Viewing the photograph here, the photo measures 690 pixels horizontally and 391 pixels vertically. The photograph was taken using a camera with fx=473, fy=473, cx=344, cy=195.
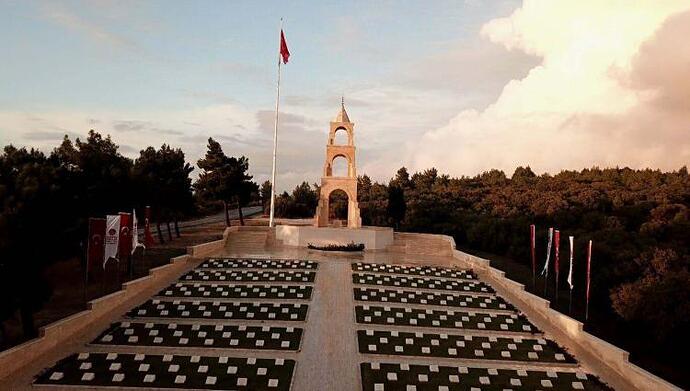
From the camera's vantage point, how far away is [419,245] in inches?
1486

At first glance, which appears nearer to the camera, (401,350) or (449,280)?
(401,350)

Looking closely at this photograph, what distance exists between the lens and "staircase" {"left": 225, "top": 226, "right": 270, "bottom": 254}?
35.3 metres

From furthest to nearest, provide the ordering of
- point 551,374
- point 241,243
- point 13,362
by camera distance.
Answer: point 241,243 → point 551,374 → point 13,362

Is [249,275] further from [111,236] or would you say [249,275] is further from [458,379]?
[458,379]

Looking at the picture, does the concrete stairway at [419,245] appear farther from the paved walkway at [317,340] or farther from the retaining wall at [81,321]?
the retaining wall at [81,321]

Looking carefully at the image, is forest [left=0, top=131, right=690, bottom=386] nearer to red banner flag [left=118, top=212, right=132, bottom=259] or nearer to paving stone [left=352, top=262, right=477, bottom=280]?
red banner flag [left=118, top=212, right=132, bottom=259]

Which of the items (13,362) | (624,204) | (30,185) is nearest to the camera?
(13,362)

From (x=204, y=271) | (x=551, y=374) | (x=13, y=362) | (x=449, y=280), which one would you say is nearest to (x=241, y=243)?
(x=204, y=271)

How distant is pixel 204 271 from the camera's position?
2648 cm

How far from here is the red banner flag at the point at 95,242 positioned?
788 inches

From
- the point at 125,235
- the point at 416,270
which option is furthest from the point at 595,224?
the point at 125,235

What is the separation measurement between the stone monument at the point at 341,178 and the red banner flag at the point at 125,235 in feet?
63.6

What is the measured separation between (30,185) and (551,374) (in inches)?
838

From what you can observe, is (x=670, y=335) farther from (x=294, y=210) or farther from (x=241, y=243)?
(x=294, y=210)
